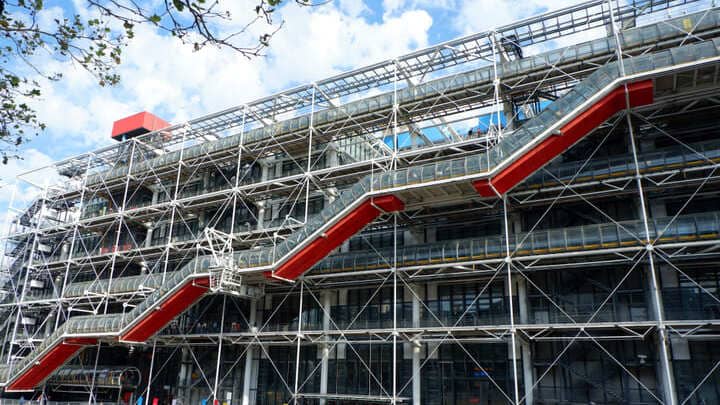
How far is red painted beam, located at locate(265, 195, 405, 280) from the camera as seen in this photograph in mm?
20953

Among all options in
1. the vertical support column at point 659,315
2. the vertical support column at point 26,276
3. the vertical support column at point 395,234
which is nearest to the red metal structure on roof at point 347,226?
the vertical support column at point 659,315

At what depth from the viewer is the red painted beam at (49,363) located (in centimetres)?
2738

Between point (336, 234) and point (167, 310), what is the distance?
363 inches

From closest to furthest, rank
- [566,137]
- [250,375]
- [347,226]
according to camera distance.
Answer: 1. [566,137]
2. [347,226]
3. [250,375]

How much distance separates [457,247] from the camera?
67.5 ft

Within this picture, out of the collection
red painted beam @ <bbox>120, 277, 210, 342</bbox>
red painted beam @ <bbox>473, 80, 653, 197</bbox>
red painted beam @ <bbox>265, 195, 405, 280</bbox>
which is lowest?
red painted beam @ <bbox>120, 277, 210, 342</bbox>

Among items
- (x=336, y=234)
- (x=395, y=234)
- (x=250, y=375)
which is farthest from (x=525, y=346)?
(x=250, y=375)

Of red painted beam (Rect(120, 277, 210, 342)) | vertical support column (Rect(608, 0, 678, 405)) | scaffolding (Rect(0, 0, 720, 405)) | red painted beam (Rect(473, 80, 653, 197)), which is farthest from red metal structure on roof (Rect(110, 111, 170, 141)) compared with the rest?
vertical support column (Rect(608, 0, 678, 405))

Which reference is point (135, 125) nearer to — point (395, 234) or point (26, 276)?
point (26, 276)

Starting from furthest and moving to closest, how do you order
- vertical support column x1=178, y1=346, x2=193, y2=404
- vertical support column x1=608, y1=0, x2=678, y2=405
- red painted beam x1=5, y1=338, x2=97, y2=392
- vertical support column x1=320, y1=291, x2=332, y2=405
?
vertical support column x1=178, y1=346, x2=193, y2=404 → red painted beam x1=5, y1=338, x2=97, y2=392 → vertical support column x1=320, y1=291, x2=332, y2=405 → vertical support column x1=608, y1=0, x2=678, y2=405

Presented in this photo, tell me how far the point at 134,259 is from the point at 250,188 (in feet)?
33.0

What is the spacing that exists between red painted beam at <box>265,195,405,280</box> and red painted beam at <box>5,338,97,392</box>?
474 inches

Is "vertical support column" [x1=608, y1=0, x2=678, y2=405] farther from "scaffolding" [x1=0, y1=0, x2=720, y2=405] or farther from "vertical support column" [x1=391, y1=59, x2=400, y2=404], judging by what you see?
"vertical support column" [x1=391, y1=59, x2=400, y2=404]

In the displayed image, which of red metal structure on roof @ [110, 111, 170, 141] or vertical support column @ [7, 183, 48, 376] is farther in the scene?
red metal structure on roof @ [110, 111, 170, 141]
